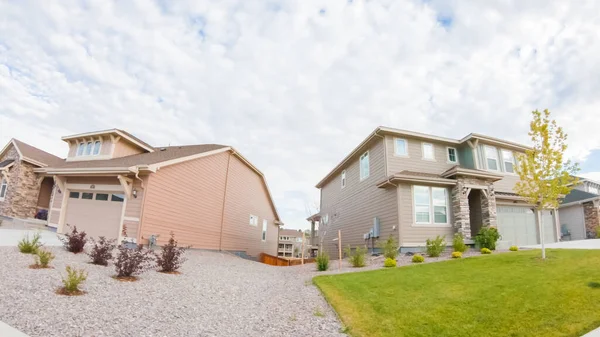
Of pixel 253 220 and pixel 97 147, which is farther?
pixel 253 220

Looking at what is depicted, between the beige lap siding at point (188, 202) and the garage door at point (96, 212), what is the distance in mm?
1714

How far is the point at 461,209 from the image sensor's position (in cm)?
1450

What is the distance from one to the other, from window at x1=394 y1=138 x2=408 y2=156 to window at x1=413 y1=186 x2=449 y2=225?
2354 mm

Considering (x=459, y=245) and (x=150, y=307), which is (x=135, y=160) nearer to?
(x=150, y=307)

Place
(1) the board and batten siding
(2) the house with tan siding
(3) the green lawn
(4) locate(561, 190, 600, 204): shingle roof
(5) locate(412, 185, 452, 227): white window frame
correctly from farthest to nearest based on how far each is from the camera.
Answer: (4) locate(561, 190, 600, 204): shingle roof → (1) the board and batten siding → (5) locate(412, 185, 452, 227): white window frame → (2) the house with tan siding → (3) the green lawn

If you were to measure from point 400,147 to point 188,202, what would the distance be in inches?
467

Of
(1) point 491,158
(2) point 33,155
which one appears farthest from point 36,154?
(1) point 491,158

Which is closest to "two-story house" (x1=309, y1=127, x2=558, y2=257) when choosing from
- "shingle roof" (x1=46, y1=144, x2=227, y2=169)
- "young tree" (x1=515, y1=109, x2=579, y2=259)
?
"young tree" (x1=515, y1=109, x2=579, y2=259)

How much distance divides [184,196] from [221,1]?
378 inches

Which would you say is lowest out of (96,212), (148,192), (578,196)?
(96,212)

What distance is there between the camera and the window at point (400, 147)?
16250mm

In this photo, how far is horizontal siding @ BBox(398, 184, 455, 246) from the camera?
46.3 ft

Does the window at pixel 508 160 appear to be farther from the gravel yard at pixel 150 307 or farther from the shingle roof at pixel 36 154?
the shingle roof at pixel 36 154

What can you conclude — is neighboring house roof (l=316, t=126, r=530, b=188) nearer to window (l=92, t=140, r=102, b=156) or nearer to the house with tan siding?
the house with tan siding
